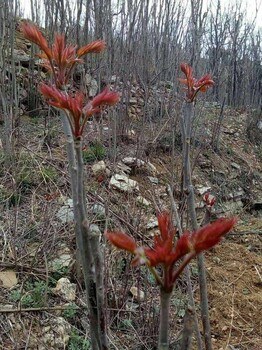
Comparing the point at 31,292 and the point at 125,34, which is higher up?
the point at 125,34

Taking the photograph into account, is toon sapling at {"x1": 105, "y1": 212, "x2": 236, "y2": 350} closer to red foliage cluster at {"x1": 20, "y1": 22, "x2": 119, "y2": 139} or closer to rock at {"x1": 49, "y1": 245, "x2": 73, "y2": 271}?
red foliage cluster at {"x1": 20, "y1": 22, "x2": 119, "y2": 139}

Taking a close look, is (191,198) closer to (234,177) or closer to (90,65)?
(90,65)

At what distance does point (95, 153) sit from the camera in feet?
14.5

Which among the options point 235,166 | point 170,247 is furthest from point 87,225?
point 235,166

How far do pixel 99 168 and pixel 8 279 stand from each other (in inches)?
73.0

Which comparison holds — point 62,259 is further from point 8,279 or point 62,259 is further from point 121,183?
point 121,183

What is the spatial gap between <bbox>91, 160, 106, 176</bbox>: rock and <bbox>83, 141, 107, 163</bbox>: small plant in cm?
21

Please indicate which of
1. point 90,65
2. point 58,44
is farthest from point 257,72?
point 58,44

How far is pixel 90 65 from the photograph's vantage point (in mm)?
5703

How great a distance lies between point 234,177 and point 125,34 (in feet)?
9.08

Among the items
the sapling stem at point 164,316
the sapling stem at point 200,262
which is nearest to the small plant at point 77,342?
the sapling stem at point 200,262

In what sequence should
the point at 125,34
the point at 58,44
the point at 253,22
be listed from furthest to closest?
the point at 253,22, the point at 125,34, the point at 58,44

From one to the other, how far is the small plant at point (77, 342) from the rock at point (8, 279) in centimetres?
48

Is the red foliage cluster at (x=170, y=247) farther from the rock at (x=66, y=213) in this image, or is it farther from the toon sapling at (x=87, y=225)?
the rock at (x=66, y=213)
